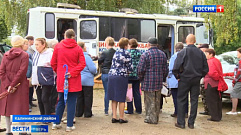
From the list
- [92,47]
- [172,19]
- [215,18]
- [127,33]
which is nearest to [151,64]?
[215,18]

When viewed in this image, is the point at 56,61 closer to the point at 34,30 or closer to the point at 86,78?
the point at 86,78

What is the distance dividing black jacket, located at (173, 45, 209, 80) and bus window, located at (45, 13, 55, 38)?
28.6ft

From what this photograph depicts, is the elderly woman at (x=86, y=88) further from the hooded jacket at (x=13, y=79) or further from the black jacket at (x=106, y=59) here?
the hooded jacket at (x=13, y=79)

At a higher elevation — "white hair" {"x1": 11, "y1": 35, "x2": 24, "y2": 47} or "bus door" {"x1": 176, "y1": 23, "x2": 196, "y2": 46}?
"bus door" {"x1": 176, "y1": 23, "x2": 196, "y2": 46}

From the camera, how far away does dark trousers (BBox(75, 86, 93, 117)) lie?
294 inches

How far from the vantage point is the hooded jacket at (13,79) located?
574cm

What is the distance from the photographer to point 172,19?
16734 mm

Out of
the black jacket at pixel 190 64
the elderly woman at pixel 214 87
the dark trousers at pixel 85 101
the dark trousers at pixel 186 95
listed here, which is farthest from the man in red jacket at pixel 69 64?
the elderly woman at pixel 214 87

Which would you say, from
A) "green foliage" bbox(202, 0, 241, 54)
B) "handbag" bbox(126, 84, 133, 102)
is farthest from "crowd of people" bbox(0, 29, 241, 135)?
"green foliage" bbox(202, 0, 241, 54)

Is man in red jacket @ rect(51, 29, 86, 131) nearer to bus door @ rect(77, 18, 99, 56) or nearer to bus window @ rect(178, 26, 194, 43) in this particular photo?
bus door @ rect(77, 18, 99, 56)

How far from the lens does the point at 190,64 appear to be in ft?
22.2

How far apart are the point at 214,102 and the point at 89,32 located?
825 cm

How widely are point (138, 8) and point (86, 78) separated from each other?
1217 cm

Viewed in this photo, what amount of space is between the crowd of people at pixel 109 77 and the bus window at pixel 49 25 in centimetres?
720
